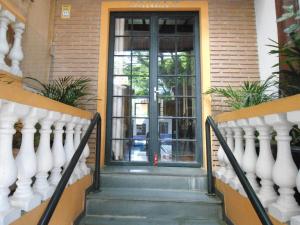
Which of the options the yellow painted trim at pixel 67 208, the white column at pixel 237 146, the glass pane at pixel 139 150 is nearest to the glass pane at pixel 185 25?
the glass pane at pixel 139 150

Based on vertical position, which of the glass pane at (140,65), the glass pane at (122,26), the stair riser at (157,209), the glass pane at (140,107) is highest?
the glass pane at (122,26)

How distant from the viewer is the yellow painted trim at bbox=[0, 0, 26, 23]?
87.3 inches

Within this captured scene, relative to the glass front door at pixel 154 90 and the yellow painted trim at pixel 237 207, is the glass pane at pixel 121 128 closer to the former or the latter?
the glass front door at pixel 154 90

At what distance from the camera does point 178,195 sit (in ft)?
7.73

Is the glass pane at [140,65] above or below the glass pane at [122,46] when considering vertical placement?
below

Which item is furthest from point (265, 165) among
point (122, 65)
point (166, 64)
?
point (122, 65)

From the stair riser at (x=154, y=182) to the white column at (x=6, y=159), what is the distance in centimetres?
149

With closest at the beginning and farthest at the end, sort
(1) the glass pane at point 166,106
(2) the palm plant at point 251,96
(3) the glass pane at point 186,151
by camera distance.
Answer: (2) the palm plant at point 251,96 < (3) the glass pane at point 186,151 < (1) the glass pane at point 166,106

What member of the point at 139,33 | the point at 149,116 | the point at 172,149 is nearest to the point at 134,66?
the point at 139,33

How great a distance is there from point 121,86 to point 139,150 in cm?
97

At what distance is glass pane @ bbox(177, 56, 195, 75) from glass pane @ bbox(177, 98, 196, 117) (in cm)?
40

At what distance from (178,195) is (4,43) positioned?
7.13 feet

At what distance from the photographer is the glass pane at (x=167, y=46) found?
11.6 feet

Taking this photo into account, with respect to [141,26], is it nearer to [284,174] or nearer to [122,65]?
[122,65]
